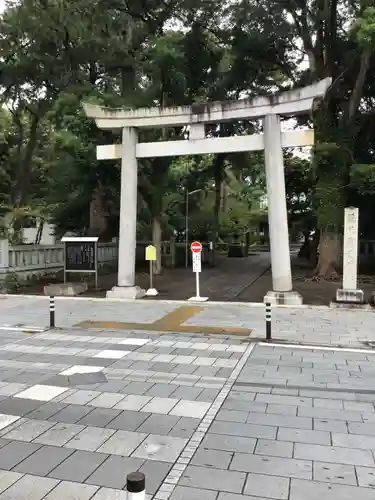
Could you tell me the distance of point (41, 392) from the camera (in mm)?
6367

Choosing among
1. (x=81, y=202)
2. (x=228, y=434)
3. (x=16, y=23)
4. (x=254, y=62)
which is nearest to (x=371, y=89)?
(x=254, y=62)

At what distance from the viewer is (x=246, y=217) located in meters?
38.9

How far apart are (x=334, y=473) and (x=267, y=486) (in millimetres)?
653

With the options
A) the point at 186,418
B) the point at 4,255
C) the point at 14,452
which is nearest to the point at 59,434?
the point at 14,452

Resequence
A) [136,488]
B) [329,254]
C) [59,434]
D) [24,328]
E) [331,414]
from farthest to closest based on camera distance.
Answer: [329,254]
[24,328]
[331,414]
[59,434]
[136,488]

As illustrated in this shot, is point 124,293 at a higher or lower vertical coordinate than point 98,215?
lower

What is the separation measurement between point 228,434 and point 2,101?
24.1m

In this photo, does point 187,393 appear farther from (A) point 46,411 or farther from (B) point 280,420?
(A) point 46,411

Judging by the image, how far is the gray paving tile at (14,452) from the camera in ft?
14.1

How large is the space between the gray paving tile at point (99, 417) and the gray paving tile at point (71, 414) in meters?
0.07

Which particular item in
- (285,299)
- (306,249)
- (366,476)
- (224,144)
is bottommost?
(366,476)

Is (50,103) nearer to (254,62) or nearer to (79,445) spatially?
(254,62)

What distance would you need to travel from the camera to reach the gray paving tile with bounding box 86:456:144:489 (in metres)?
3.95

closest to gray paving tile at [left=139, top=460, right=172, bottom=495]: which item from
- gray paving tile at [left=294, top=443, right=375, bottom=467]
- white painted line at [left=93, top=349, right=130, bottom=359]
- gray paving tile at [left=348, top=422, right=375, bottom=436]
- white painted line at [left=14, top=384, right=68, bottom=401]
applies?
gray paving tile at [left=294, top=443, right=375, bottom=467]
